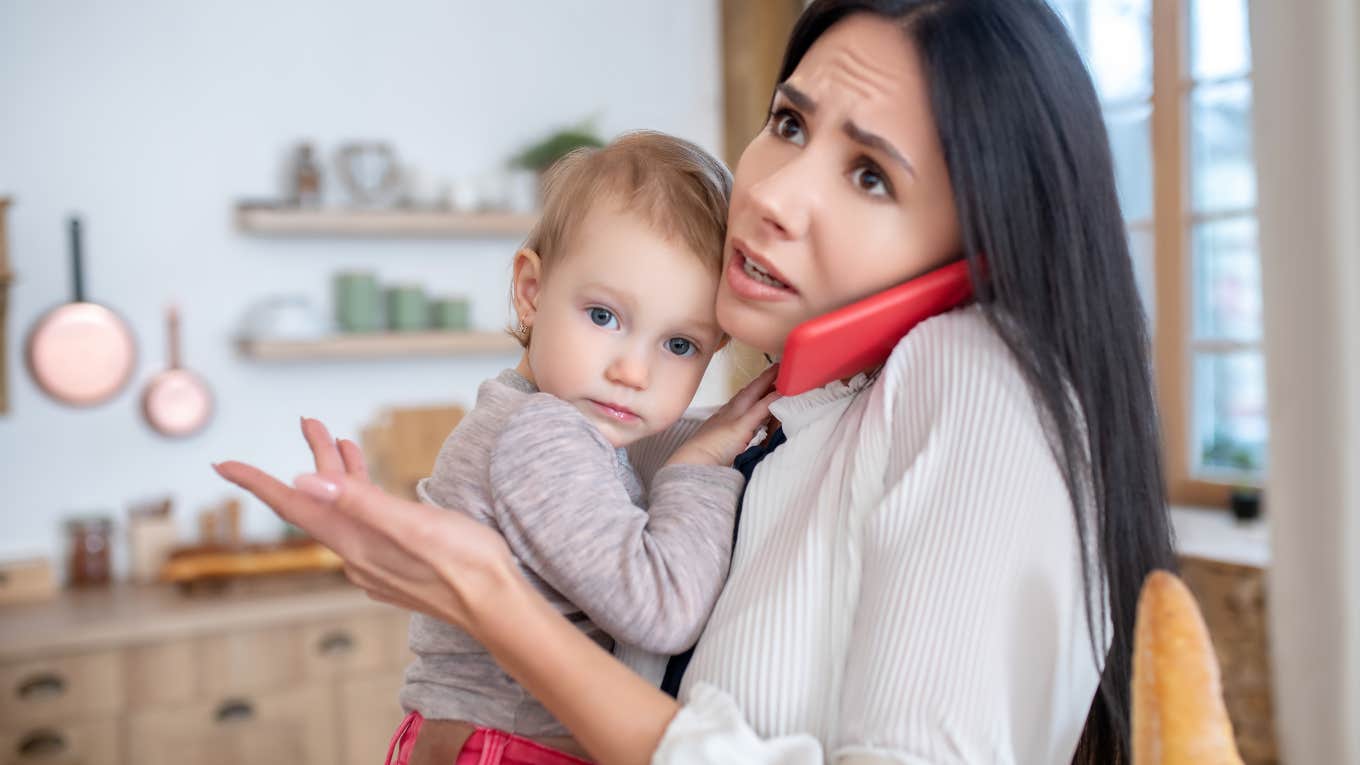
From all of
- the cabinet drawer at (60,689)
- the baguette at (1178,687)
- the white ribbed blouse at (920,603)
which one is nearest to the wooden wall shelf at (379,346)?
the cabinet drawer at (60,689)

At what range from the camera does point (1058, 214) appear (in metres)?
0.98

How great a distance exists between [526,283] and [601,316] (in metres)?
0.14

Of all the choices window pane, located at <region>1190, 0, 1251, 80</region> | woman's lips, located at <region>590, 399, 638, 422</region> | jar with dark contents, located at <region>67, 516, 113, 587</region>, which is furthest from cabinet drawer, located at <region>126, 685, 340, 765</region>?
window pane, located at <region>1190, 0, 1251, 80</region>

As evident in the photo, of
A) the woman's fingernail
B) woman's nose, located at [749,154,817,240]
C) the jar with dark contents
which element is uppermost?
woman's nose, located at [749,154,817,240]

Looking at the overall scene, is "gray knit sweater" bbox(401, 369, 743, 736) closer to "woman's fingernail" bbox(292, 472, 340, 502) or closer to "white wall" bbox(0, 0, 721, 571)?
"woman's fingernail" bbox(292, 472, 340, 502)

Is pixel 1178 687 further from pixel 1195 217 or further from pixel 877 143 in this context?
pixel 1195 217

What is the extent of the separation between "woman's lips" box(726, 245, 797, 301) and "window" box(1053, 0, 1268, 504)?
2.46 meters

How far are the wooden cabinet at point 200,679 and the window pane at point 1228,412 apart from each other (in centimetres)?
230

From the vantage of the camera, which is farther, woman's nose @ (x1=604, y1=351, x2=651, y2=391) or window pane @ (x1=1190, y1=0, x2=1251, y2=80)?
window pane @ (x1=1190, y1=0, x2=1251, y2=80)

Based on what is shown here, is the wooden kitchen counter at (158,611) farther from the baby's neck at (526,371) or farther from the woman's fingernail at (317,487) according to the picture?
the woman's fingernail at (317,487)

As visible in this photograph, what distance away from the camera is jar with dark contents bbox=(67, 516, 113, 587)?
3.27m

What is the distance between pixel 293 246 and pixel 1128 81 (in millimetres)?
2531

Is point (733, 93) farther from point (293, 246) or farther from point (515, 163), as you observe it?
point (293, 246)

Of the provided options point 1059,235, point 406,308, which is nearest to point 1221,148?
point 406,308
